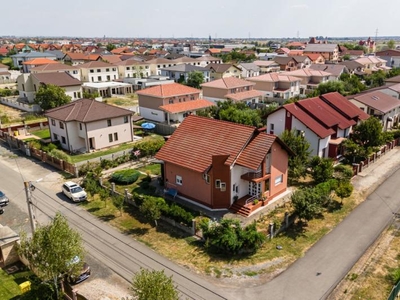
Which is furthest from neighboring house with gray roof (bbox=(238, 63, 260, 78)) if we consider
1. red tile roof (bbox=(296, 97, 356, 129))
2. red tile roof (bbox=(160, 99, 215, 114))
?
red tile roof (bbox=(296, 97, 356, 129))

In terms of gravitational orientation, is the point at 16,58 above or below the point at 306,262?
above

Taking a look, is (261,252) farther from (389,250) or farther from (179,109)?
(179,109)

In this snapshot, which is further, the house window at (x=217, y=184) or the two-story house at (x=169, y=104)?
the two-story house at (x=169, y=104)

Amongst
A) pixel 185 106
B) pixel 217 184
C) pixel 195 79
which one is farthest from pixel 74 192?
pixel 195 79

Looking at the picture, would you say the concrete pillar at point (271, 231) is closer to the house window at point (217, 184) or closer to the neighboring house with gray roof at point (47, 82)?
the house window at point (217, 184)

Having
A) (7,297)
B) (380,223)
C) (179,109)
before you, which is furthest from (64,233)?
(179,109)

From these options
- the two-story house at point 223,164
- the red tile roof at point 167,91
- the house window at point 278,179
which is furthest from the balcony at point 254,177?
the red tile roof at point 167,91

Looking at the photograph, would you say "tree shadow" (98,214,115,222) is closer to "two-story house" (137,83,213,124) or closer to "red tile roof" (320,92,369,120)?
"two-story house" (137,83,213,124)
